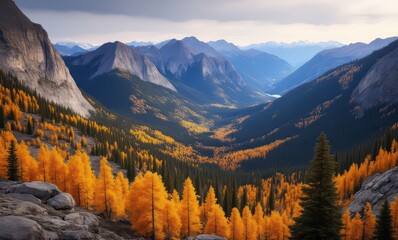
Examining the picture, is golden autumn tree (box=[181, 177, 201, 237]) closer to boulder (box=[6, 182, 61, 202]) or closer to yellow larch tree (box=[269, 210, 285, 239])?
boulder (box=[6, 182, 61, 202])

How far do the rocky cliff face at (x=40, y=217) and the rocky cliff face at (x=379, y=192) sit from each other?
257ft

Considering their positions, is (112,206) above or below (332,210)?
below

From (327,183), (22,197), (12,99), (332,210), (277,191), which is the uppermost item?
(12,99)

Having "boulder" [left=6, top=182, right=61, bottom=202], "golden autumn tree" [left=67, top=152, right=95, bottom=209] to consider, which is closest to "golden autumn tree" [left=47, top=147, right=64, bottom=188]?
"golden autumn tree" [left=67, top=152, right=95, bottom=209]

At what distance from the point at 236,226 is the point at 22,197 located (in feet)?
158

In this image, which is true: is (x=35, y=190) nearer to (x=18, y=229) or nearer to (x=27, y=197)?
(x=27, y=197)

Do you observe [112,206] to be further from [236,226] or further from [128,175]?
[128,175]

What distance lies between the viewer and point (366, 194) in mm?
93562

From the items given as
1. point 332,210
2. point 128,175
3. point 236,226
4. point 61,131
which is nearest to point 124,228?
point 236,226

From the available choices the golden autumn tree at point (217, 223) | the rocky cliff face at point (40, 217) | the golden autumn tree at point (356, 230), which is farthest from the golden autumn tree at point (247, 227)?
the rocky cliff face at point (40, 217)

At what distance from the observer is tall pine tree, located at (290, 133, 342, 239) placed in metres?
27.6

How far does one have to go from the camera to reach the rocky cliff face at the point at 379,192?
274 ft

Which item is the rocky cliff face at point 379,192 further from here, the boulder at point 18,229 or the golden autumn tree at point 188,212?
the boulder at point 18,229

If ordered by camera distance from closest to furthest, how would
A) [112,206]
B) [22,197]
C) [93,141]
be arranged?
[22,197] → [112,206] → [93,141]
